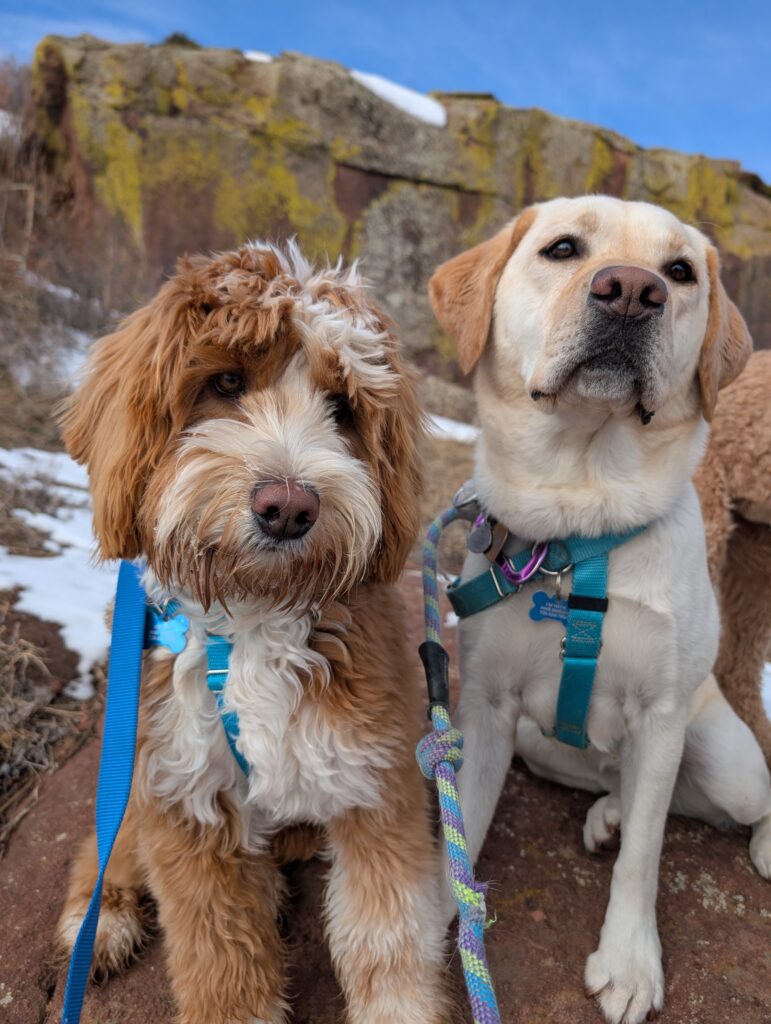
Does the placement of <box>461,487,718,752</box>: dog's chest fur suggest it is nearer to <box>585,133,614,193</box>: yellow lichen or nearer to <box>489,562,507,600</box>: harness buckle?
<box>489,562,507,600</box>: harness buckle

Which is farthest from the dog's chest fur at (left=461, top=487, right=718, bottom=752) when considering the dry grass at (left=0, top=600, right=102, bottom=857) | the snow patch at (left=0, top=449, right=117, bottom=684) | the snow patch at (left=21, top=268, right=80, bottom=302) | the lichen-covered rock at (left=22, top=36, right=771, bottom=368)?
the snow patch at (left=21, top=268, right=80, bottom=302)

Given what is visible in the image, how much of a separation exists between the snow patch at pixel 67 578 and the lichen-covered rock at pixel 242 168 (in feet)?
16.6

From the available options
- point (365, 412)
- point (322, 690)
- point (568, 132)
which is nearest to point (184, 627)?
point (322, 690)

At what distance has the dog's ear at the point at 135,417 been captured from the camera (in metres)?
1.84

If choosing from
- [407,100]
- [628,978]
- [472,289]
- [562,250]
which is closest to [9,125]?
[407,100]

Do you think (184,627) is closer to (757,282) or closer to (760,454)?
(760,454)

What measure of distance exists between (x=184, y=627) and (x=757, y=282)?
14106 millimetres

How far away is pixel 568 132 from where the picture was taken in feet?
41.5

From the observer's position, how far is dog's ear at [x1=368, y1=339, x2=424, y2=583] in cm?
209

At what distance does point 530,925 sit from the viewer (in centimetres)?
233

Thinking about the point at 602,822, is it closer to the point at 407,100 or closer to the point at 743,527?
the point at 743,527

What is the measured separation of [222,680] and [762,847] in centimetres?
192

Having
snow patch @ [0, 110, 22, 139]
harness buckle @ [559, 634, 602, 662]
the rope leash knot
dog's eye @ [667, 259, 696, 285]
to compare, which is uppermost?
snow patch @ [0, 110, 22, 139]

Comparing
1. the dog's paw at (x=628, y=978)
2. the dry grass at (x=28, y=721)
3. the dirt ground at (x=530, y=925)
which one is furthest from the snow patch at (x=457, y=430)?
the dog's paw at (x=628, y=978)
